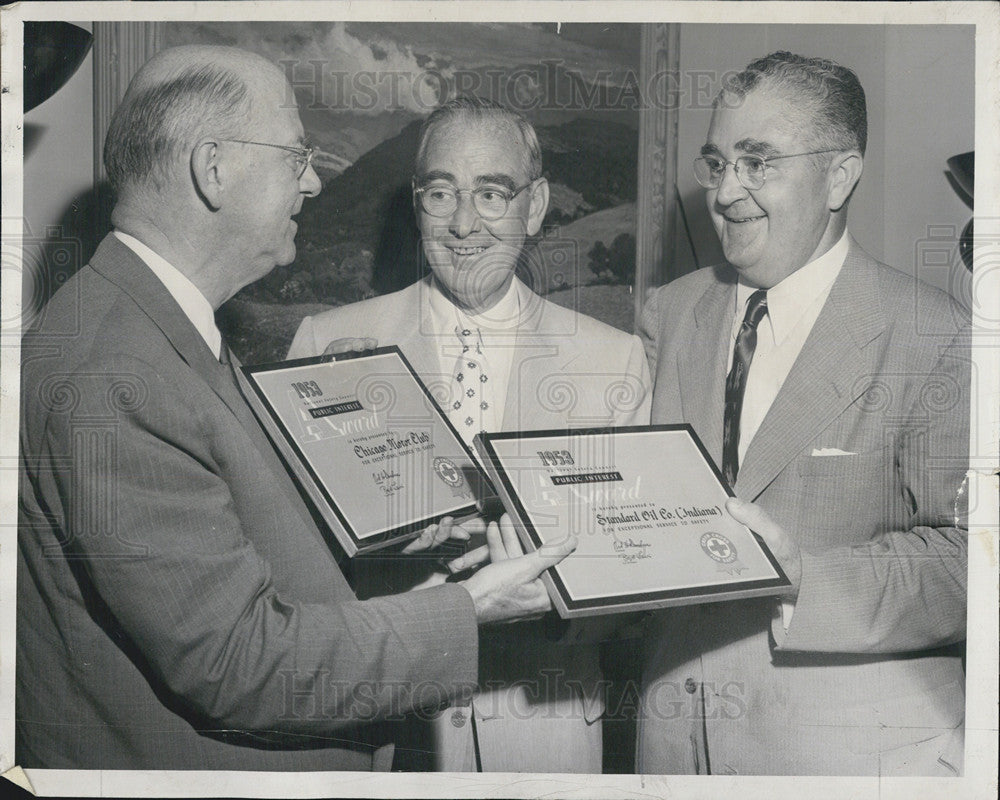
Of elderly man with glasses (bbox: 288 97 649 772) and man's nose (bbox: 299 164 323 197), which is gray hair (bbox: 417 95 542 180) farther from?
man's nose (bbox: 299 164 323 197)

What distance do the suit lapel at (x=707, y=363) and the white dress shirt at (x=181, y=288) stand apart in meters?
1.19

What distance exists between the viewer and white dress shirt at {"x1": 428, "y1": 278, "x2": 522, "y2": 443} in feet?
8.80

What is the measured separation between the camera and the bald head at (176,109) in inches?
98.7

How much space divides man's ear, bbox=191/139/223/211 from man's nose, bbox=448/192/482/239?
1.89 ft

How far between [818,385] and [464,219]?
0.98m

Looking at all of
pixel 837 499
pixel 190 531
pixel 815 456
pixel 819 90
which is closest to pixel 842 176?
pixel 819 90

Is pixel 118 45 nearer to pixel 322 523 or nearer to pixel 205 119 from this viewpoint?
pixel 205 119

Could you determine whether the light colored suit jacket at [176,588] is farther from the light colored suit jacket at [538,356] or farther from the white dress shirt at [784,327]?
the white dress shirt at [784,327]

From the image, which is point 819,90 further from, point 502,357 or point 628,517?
point 628,517

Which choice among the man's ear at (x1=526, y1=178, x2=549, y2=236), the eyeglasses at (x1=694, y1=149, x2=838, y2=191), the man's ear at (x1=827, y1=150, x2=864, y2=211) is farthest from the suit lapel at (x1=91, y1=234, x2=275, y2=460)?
the man's ear at (x1=827, y1=150, x2=864, y2=211)

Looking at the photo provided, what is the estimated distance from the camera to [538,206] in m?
2.68

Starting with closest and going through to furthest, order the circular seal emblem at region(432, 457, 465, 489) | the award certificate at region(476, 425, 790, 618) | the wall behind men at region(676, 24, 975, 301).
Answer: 1. the award certificate at region(476, 425, 790, 618)
2. the circular seal emblem at region(432, 457, 465, 489)
3. the wall behind men at region(676, 24, 975, 301)

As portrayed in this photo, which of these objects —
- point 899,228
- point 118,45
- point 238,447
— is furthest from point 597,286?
point 118,45

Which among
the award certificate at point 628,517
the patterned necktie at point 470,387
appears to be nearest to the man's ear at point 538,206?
the patterned necktie at point 470,387
